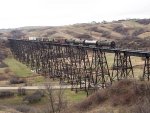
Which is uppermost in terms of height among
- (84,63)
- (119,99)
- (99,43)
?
(99,43)

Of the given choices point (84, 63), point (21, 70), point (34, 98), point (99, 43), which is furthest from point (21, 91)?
point (21, 70)

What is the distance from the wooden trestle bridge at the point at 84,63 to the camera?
35281 millimetres

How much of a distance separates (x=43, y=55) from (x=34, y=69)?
6.15m

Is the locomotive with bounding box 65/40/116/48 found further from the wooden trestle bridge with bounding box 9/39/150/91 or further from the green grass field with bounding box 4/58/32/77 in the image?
the green grass field with bounding box 4/58/32/77

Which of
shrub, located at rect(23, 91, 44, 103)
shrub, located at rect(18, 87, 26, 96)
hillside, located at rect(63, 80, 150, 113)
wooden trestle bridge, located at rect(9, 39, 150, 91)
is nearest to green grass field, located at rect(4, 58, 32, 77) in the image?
wooden trestle bridge, located at rect(9, 39, 150, 91)

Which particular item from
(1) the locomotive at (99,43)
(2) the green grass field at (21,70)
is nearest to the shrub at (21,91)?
(1) the locomotive at (99,43)

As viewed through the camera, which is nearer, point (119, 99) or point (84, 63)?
point (119, 99)

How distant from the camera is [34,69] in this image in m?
65.4

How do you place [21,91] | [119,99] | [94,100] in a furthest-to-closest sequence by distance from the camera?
1. [21,91]
2. [94,100]
3. [119,99]

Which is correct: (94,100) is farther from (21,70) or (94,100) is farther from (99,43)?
(21,70)

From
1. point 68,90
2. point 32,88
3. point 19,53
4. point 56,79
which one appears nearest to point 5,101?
point 32,88

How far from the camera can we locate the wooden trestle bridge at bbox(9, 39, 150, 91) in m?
35.3

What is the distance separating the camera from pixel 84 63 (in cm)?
4275

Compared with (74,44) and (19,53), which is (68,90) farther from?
(19,53)
